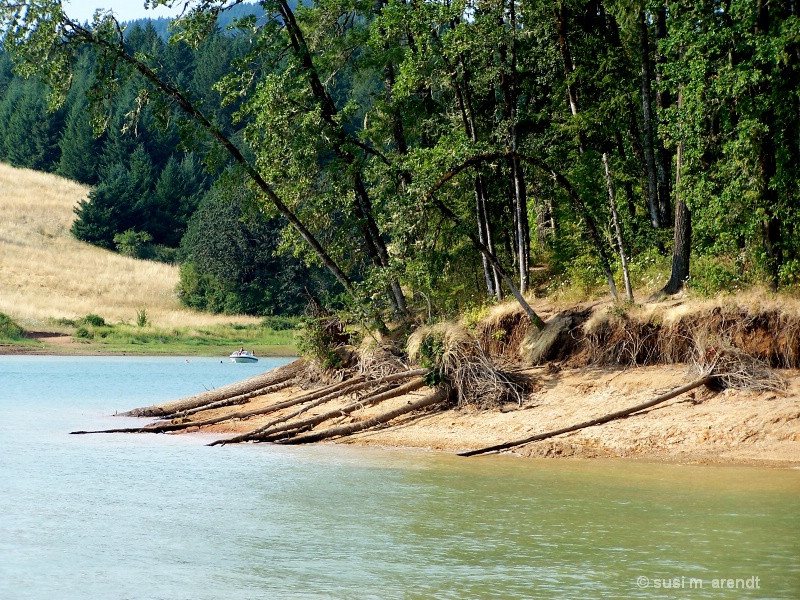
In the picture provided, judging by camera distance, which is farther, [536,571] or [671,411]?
[671,411]

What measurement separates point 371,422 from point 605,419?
441cm

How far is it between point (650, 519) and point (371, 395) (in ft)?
29.6

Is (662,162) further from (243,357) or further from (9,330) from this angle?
(9,330)

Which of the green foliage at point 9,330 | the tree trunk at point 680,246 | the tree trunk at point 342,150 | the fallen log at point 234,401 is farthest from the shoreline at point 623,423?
the green foliage at point 9,330

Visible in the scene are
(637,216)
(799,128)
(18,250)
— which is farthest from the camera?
(18,250)

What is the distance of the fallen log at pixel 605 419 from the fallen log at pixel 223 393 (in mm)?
8404

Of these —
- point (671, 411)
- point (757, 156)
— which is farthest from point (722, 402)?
point (757, 156)

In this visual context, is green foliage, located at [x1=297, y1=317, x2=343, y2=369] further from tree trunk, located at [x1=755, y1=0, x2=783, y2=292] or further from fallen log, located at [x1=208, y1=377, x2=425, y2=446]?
tree trunk, located at [x1=755, y1=0, x2=783, y2=292]

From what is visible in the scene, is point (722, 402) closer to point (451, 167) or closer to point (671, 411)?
point (671, 411)

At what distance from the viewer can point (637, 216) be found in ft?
79.4

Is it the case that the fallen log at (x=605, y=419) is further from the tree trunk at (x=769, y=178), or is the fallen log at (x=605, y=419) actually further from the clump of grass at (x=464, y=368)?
the tree trunk at (x=769, y=178)

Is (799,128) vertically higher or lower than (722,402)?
higher

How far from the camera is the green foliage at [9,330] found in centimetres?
6031

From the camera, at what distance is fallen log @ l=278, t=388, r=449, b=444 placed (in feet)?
60.3
